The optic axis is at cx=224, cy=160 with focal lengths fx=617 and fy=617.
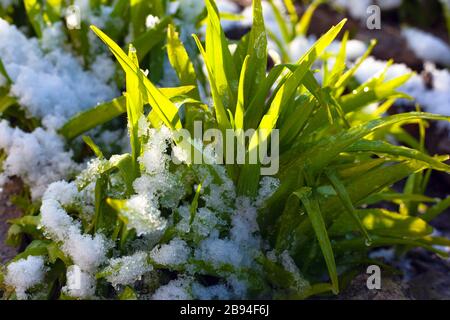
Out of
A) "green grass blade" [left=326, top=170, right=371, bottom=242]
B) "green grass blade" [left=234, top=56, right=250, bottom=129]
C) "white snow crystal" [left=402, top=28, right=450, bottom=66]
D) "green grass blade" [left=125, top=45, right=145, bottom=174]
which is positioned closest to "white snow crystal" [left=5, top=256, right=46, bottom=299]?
"green grass blade" [left=125, top=45, right=145, bottom=174]

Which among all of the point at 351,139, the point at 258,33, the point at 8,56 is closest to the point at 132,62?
the point at 258,33

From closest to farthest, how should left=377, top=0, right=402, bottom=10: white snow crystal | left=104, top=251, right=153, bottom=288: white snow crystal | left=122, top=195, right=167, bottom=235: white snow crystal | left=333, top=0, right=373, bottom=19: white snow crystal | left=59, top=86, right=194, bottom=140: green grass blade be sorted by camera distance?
left=122, top=195, right=167, bottom=235: white snow crystal → left=104, top=251, right=153, bottom=288: white snow crystal → left=59, top=86, right=194, bottom=140: green grass blade → left=333, top=0, right=373, bottom=19: white snow crystal → left=377, top=0, right=402, bottom=10: white snow crystal

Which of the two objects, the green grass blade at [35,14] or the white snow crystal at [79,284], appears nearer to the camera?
the white snow crystal at [79,284]

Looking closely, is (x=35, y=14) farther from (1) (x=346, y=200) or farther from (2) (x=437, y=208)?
(2) (x=437, y=208)

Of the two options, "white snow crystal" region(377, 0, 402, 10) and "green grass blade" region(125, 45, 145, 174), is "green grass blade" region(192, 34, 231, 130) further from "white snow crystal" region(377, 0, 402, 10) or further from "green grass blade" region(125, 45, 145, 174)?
"white snow crystal" region(377, 0, 402, 10)

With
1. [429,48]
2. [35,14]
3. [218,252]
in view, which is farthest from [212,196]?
[429,48]

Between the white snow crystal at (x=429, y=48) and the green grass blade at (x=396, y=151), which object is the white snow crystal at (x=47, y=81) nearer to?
the green grass blade at (x=396, y=151)

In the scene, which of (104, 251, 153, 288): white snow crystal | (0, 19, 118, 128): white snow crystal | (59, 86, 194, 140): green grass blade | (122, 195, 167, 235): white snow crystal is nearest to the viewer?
(122, 195, 167, 235): white snow crystal

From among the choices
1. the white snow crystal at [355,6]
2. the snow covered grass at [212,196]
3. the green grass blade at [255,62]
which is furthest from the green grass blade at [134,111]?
the white snow crystal at [355,6]
